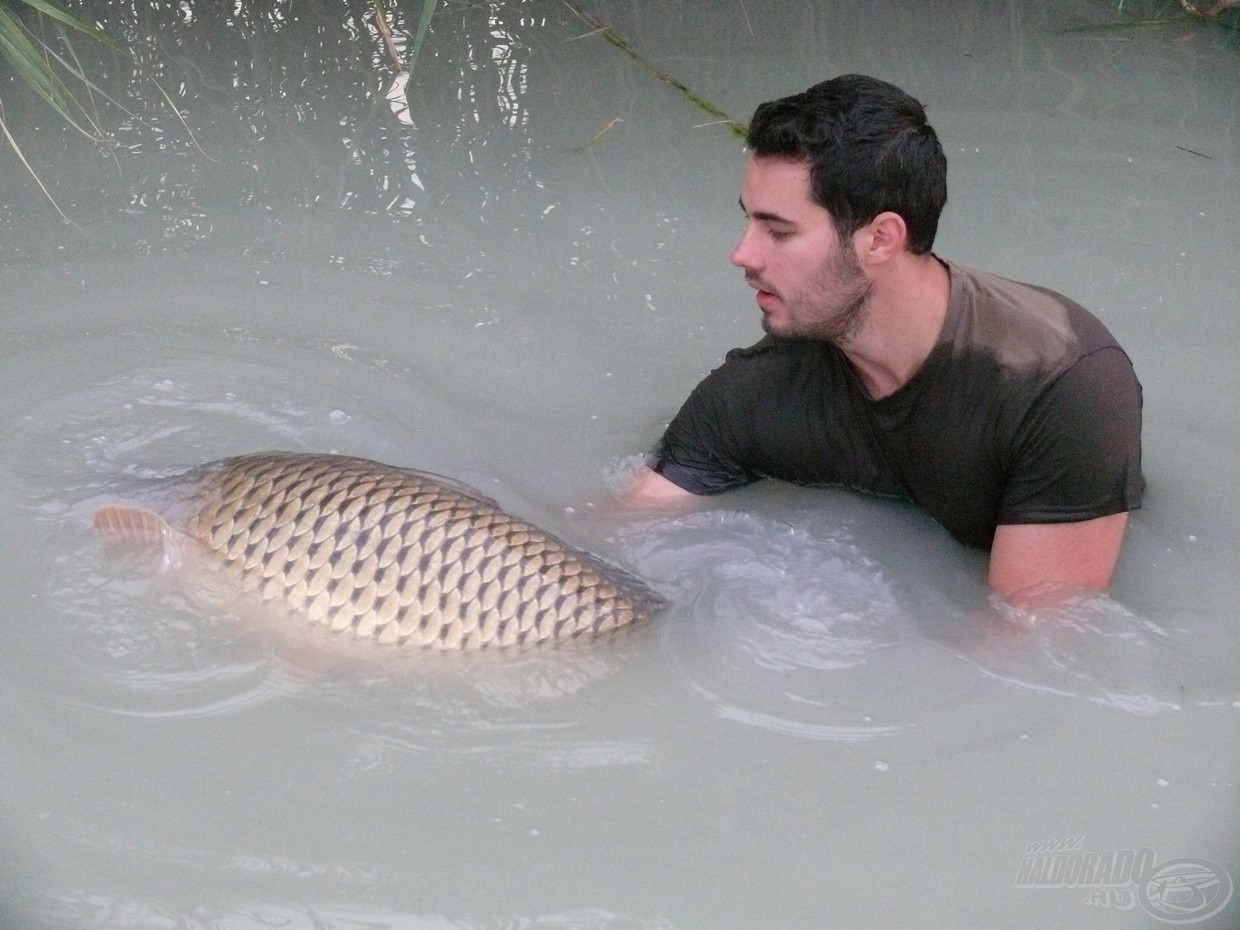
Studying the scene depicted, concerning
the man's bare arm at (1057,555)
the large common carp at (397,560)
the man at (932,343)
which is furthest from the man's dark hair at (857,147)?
the large common carp at (397,560)

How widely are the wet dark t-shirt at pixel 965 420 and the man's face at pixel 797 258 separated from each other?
0.14 meters

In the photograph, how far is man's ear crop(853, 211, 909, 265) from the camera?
230 cm

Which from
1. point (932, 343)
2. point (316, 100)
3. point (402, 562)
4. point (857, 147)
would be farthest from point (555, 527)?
point (316, 100)

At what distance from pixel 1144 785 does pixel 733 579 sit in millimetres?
812

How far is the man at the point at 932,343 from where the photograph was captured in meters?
2.24

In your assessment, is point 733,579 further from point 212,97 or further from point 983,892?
point 212,97

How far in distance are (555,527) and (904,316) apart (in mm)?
794

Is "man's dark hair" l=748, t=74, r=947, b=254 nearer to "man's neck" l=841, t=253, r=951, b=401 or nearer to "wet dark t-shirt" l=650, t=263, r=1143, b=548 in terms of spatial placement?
"man's neck" l=841, t=253, r=951, b=401

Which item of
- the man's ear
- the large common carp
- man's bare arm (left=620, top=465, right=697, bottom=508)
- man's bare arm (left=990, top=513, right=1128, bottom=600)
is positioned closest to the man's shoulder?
the man's ear

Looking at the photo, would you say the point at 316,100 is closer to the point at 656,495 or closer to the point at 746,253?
the point at 656,495

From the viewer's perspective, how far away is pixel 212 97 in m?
4.14

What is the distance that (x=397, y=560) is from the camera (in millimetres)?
2045

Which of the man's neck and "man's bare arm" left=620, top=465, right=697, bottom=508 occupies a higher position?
the man's neck

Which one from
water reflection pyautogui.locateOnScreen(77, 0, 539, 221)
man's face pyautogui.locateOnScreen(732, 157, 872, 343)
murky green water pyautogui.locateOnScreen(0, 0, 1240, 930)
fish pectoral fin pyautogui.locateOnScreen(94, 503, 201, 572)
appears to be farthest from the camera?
water reflection pyautogui.locateOnScreen(77, 0, 539, 221)
